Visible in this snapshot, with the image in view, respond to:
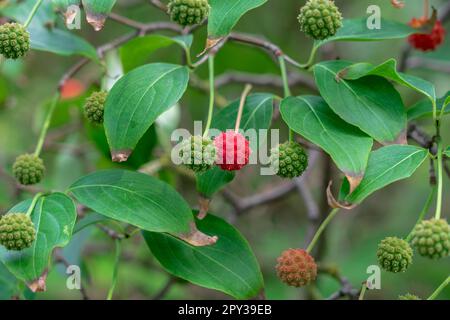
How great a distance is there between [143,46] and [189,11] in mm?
502

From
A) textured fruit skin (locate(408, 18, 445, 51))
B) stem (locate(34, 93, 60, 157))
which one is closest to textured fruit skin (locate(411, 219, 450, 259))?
textured fruit skin (locate(408, 18, 445, 51))

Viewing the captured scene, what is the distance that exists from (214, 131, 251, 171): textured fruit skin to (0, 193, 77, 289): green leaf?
0.40 metres

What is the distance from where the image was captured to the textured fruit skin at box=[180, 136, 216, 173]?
170cm

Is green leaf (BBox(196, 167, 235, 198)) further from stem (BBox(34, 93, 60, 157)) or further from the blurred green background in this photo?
the blurred green background

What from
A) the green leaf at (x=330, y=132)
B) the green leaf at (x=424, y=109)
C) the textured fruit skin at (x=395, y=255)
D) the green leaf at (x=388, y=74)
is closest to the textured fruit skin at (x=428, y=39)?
the green leaf at (x=424, y=109)

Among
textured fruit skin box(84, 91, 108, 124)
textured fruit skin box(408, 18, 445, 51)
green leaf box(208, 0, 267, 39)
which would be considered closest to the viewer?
green leaf box(208, 0, 267, 39)

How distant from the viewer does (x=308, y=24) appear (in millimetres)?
1842

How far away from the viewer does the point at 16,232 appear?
1646 millimetres

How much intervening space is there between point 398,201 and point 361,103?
302cm

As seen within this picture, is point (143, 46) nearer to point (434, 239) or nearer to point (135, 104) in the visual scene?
point (135, 104)

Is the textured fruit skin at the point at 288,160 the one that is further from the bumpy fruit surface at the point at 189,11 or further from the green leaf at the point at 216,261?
the bumpy fruit surface at the point at 189,11

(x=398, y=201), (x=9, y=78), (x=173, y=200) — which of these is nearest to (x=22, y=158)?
(x=173, y=200)

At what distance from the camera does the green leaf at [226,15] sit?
1804 millimetres
